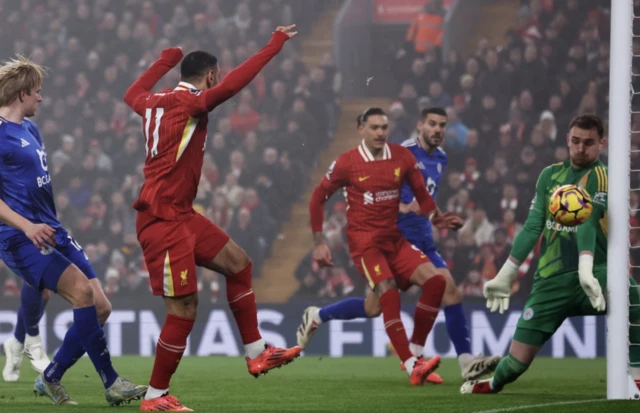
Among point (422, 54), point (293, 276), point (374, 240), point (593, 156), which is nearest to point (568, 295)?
point (593, 156)

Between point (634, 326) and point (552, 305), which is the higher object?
point (552, 305)

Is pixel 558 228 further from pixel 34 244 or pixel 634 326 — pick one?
pixel 34 244

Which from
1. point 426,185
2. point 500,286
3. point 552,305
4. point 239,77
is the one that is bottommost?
point 552,305

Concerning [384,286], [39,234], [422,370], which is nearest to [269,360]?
[39,234]

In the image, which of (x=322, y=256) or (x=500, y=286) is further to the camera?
(x=322, y=256)

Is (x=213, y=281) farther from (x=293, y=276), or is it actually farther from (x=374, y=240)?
(x=374, y=240)

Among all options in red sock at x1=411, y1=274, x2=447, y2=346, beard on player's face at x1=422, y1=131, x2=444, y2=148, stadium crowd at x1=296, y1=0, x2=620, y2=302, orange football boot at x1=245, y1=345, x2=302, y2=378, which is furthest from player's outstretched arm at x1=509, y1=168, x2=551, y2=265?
stadium crowd at x1=296, y1=0, x2=620, y2=302

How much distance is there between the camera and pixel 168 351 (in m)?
5.83

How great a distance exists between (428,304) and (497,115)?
6447mm

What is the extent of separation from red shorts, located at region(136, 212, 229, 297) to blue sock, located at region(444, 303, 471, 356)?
326 cm

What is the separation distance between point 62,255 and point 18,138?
27.2 inches

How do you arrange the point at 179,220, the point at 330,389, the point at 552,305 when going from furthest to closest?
the point at 330,389 → the point at 552,305 → the point at 179,220

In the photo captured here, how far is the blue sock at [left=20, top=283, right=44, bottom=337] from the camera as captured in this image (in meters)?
8.23

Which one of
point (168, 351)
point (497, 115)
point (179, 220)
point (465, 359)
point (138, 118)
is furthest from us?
point (138, 118)
